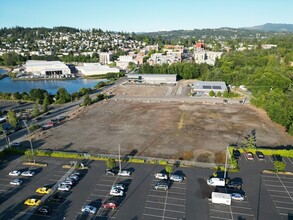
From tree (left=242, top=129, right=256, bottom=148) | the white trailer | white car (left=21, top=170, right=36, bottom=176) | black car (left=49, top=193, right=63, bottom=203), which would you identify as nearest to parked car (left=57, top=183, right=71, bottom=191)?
black car (left=49, top=193, right=63, bottom=203)

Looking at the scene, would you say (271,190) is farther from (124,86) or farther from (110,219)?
(124,86)

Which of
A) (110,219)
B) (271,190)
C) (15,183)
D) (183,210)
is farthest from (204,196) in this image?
(15,183)

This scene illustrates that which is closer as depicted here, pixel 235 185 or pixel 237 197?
pixel 237 197

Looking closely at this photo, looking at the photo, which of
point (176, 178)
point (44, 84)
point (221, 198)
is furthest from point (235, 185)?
point (44, 84)

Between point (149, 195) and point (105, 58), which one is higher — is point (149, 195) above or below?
below

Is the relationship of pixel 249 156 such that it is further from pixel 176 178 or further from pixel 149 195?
pixel 149 195

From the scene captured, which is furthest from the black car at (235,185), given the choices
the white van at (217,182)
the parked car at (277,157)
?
the parked car at (277,157)

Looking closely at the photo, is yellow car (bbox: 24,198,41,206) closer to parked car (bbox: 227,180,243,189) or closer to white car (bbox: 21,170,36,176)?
white car (bbox: 21,170,36,176)
